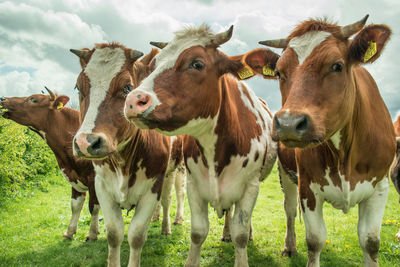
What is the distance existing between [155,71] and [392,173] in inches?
208

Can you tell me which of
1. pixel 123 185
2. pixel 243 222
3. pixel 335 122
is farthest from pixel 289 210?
pixel 335 122

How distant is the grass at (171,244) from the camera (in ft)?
17.3

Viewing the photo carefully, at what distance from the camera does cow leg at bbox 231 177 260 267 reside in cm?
408

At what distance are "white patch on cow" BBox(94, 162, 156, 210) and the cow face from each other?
21.8 inches

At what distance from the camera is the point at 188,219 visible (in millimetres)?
8336

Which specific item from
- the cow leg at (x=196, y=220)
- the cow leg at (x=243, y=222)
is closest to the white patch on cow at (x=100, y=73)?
the cow leg at (x=196, y=220)

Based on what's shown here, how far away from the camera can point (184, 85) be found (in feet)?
10.8

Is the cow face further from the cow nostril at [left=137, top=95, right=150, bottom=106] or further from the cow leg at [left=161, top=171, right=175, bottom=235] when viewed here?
the cow leg at [left=161, top=171, right=175, bottom=235]

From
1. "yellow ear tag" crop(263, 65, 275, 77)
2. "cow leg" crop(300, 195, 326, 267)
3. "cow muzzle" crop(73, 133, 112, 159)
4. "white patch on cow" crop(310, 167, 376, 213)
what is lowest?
"cow leg" crop(300, 195, 326, 267)

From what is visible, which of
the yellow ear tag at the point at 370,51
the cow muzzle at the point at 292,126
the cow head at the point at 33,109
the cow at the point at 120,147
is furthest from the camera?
the cow head at the point at 33,109

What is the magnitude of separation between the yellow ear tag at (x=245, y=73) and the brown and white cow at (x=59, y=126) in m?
4.10

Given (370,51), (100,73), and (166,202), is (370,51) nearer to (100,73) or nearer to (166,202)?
(100,73)

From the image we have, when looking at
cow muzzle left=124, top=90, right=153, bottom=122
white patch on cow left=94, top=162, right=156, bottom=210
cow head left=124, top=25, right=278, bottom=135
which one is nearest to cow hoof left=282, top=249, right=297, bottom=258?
white patch on cow left=94, top=162, right=156, bottom=210

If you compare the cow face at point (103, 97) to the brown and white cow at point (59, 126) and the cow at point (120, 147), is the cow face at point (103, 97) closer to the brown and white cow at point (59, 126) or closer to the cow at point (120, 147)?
the cow at point (120, 147)
